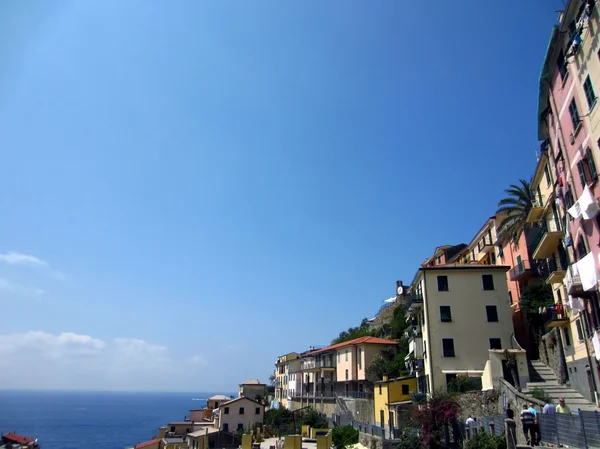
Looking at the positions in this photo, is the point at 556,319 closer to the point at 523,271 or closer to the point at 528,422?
the point at 523,271

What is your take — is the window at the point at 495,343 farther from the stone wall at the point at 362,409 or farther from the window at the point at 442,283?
the stone wall at the point at 362,409

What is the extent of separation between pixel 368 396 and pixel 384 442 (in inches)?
559

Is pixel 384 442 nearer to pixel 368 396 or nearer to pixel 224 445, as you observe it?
pixel 368 396

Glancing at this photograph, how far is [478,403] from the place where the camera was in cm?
2595

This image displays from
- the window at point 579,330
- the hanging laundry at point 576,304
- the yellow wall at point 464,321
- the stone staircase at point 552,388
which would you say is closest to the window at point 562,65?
the hanging laundry at point 576,304

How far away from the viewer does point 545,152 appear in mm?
30906

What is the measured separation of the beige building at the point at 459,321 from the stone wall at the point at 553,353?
3.64 meters

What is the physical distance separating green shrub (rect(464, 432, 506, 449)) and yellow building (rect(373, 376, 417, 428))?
13.9 meters

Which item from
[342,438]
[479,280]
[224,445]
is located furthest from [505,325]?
[224,445]

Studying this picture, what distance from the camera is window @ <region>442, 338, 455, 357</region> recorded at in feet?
112

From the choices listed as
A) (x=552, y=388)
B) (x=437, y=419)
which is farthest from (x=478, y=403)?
(x=552, y=388)

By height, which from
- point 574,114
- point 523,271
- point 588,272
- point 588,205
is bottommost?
point 588,272

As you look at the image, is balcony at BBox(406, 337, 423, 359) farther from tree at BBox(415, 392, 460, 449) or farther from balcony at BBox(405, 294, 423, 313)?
tree at BBox(415, 392, 460, 449)

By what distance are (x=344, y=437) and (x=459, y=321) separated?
14.4 m
